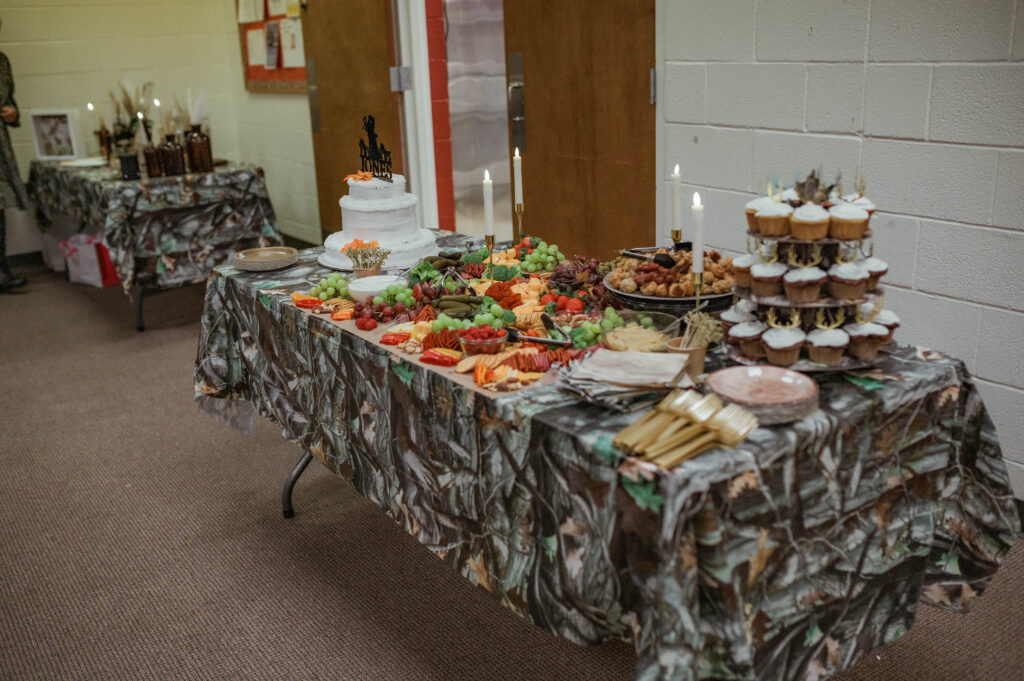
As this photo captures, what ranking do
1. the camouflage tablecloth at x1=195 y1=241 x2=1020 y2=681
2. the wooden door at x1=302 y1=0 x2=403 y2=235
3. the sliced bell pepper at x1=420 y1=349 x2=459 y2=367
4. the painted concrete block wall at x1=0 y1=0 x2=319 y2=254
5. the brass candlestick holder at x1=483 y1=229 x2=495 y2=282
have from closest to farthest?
the camouflage tablecloth at x1=195 y1=241 x2=1020 y2=681
the sliced bell pepper at x1=420 y1=349 x2=459 y2=367
the brass candlestick holder at x1=483 y1=229 x2=495 y2=282
the wooden door at x1=302 y1=0 x2=403 y2=235
the painted concrete block wall at x1=0 y1=0 x2=319 y2=254

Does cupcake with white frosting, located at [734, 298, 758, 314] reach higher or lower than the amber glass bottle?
lower

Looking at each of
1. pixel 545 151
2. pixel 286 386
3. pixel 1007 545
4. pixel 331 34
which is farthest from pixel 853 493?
pixel 331 34

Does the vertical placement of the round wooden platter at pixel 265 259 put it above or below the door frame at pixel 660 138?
below

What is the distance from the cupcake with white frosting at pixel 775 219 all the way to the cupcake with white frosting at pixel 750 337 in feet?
0.52

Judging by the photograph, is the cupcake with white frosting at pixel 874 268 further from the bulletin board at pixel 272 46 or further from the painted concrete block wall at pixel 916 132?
the bulletin board at pixel 272 46

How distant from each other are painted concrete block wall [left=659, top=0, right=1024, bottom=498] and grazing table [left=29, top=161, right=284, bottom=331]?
2.76 metres

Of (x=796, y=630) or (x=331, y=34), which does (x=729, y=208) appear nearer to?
(x=796, y=630)

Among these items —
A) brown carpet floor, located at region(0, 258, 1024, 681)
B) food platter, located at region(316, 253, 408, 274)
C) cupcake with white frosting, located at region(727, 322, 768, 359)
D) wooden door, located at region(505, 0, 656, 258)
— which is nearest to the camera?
cupcake with white frosting, located at region(727, 322, 768, 359)

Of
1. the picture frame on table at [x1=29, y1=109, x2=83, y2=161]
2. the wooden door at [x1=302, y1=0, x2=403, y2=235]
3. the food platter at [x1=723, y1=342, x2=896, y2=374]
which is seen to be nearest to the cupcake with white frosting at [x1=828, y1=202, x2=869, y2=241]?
the food platter at [x1=723, y1=342, x2=896, y2=374]

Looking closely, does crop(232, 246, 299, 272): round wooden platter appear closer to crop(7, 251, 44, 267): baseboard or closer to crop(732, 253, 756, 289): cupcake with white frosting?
crop(732, 253, 756, 289): cupcake with white frosting

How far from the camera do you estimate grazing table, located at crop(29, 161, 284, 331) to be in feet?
14.5

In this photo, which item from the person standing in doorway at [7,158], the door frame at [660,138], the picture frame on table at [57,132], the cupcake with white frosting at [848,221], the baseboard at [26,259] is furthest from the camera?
the baseboard at [26,259]

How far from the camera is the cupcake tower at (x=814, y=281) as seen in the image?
1.43m

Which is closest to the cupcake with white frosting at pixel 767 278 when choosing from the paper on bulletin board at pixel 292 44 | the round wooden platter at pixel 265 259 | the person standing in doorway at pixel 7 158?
the round wooden platter at pixel 265 259
